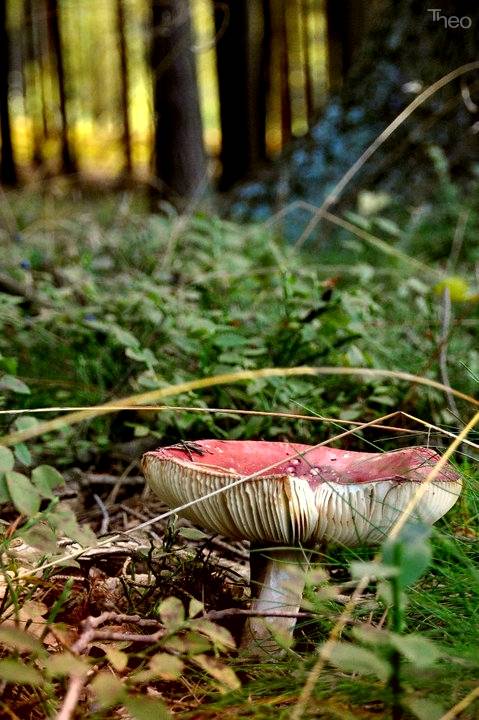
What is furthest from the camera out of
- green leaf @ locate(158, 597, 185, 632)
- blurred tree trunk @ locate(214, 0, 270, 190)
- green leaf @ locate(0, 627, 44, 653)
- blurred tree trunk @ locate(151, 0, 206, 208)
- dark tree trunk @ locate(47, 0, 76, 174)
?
dark tree trunk @ locate(47, 0, 76, 174)

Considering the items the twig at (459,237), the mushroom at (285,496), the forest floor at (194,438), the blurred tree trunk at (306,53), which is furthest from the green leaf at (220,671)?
the blurred tree trunk at (306,53)

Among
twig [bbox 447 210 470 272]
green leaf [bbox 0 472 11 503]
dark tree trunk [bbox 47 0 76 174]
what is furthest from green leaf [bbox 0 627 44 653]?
dark tree trunk [bbox 47 0 76 174]

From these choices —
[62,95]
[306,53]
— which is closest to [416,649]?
[306,53]

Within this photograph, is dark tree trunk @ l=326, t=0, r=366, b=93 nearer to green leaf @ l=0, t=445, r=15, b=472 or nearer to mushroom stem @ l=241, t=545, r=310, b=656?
mushroom stem @ l=241, t=545, r=310, b=656

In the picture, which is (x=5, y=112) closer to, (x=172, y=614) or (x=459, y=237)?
(x=459, y=237)

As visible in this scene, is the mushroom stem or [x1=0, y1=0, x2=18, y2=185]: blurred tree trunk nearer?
the mushroom stem

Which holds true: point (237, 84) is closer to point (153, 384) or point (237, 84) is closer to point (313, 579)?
point (153, 384)
